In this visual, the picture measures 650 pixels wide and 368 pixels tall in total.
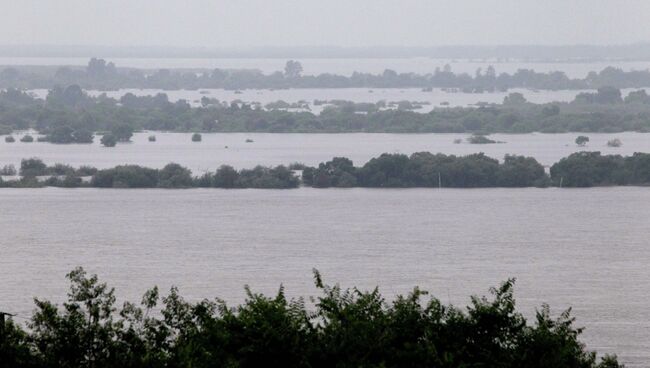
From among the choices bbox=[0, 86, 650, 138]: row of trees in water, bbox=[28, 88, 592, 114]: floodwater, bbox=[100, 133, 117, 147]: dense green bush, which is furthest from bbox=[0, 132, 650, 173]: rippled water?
bbox=[28, 88, 592, 114]: floodwater

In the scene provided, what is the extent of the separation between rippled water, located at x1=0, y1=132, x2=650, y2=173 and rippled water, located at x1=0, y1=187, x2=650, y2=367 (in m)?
6.50

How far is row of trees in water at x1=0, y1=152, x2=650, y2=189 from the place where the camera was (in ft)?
119

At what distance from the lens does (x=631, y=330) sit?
18.5m

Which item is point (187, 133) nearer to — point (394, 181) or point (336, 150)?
point (336, 150)

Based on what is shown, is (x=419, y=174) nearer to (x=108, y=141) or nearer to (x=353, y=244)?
(x=353, y=244)

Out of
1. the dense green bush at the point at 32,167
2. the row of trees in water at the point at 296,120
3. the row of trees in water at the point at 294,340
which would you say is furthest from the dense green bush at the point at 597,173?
the row of trees in water at the point at 294,340

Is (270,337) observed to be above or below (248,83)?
below

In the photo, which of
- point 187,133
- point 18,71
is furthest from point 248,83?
point 187,133

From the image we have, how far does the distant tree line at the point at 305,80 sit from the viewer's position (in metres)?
84.9

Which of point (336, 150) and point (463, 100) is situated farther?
point (463, 100)

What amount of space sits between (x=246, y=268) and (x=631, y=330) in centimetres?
661

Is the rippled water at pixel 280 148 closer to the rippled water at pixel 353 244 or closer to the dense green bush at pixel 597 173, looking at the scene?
the dense green bush at pixel 597 173

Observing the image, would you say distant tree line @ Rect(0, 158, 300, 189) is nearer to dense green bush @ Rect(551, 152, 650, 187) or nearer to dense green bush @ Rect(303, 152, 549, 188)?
dense green bush @ Rect(303, 152, 549, 188)

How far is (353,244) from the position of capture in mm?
25938
